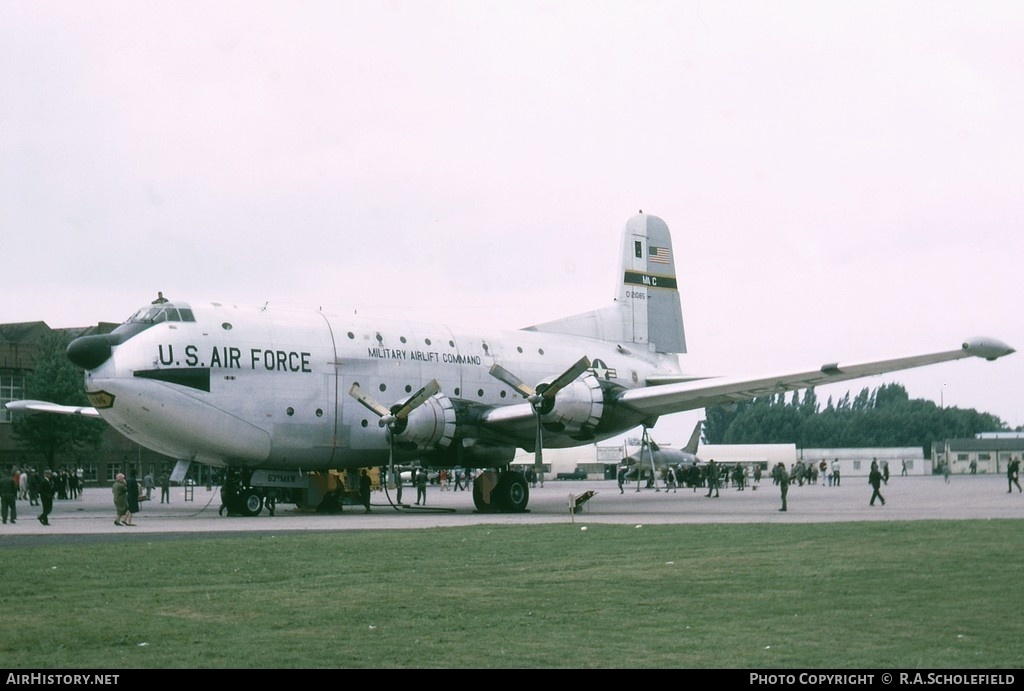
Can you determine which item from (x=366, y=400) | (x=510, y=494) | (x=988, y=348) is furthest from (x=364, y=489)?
(x=988, y=348)

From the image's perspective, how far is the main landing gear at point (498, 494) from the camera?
3027 cm

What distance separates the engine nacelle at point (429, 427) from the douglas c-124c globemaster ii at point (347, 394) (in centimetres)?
4

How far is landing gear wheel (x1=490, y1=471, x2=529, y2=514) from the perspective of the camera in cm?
3030

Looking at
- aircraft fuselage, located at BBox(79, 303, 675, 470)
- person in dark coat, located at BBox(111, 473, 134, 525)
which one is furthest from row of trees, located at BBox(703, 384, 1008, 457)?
person in dark coat, located at BBox(111, 473, 134, 525)

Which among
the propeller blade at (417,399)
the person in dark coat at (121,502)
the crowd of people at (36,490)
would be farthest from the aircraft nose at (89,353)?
the propeller blade at (417,399)

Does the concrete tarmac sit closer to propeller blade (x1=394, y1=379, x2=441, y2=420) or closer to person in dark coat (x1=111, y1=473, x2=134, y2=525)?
person in dark coat (x1=111, y1=473, x2=134, y2=525)

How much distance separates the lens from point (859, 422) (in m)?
128

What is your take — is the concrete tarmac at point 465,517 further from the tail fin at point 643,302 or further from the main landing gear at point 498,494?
the tail fin at point 643,302

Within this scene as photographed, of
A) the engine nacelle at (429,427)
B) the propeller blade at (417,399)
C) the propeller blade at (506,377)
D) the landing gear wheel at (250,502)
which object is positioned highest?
the propeller blade at (506,377)

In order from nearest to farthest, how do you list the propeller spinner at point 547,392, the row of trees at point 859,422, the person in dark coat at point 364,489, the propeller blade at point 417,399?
the propeller blade at point 417,399 < the propeller spinner at point 547,392 < the person in dark coat at point 364,489 < the row of trees at point 859,422

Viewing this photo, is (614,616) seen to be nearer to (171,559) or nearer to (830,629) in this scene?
(830,629)

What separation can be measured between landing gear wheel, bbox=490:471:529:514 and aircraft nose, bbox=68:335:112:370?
1043 cm
